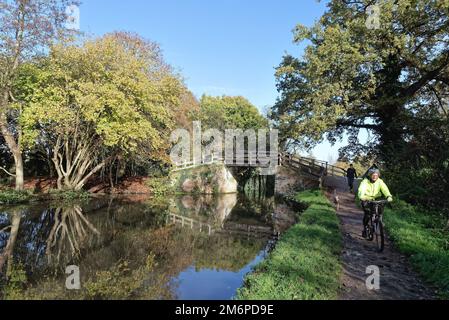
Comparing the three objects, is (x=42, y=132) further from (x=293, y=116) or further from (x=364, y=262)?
(x=364, y=262)

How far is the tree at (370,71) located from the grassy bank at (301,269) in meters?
11.6

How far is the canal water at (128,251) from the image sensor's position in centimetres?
677

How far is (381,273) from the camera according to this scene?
710 cm

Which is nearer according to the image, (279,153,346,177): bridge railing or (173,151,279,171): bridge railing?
(279,153,346,177): bridge railing

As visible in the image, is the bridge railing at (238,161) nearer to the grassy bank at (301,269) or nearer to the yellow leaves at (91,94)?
the yellow leaves at (91,94)

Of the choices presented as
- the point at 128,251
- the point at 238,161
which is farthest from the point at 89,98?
the point at 238,161

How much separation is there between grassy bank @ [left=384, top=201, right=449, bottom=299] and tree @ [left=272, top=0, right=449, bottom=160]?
678 centimetres

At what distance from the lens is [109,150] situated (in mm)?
25062

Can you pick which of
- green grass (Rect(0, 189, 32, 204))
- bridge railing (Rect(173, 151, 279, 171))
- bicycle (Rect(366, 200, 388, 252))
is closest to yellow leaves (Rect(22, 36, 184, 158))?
green grass (Rect(0, 189, 32, 204))

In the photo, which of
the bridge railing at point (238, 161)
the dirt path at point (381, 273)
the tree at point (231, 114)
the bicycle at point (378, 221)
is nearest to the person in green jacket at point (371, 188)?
the bicycle at point (378, 221)

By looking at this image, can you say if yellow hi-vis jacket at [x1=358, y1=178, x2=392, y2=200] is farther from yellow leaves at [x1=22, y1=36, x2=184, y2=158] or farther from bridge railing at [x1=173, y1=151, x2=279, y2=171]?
bridge railing at [x1=173, y1=151, x2=279, y2=171]

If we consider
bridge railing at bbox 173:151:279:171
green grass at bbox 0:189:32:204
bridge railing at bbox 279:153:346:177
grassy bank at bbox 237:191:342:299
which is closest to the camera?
grassy bank at bbox 237:191:342:299

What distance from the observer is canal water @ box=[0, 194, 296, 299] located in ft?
22.2

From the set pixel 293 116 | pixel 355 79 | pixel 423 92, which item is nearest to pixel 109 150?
pixel 293 116
